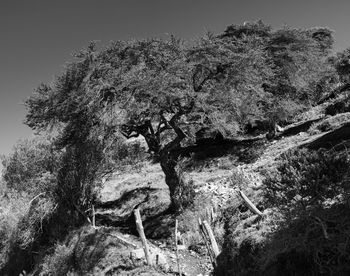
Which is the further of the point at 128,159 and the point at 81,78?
the point at 128,159

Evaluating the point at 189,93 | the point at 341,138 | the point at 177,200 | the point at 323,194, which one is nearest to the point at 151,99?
the point at 189,93

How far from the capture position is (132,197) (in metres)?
19.5

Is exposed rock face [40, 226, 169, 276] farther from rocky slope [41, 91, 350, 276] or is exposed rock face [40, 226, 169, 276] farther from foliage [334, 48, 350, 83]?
foliage [334, 48, 350, 83]

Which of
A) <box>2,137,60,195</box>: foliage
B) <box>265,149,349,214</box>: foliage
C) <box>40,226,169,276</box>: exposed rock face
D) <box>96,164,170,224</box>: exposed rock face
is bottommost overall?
<box>40,226,169,276</box>: exposed rock face

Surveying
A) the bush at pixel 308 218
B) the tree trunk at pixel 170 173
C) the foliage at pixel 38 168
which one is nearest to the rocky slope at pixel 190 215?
the bush at pixel 308 218

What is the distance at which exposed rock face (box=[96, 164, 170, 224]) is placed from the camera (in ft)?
56.5

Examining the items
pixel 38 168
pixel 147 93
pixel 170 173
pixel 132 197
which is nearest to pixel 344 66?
pixel 170 173

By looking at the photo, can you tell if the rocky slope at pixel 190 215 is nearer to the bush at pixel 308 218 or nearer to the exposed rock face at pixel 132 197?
the exposed rock face at pixel 132 197

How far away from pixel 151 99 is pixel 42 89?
657cm

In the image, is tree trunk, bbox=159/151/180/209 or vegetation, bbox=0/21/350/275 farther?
tree trunk, bbox=159/151/180/209

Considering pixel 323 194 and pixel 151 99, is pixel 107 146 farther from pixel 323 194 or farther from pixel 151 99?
pixel 323 194

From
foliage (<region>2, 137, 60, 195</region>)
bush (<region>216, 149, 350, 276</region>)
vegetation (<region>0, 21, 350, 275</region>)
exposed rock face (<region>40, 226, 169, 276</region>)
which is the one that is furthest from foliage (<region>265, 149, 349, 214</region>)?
foliage (<region>2, 137, 60, 195</region>)

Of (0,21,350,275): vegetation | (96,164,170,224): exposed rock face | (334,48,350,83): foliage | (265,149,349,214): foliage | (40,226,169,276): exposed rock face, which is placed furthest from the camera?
(334,48,350,83): foliage

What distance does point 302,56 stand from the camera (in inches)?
1180
